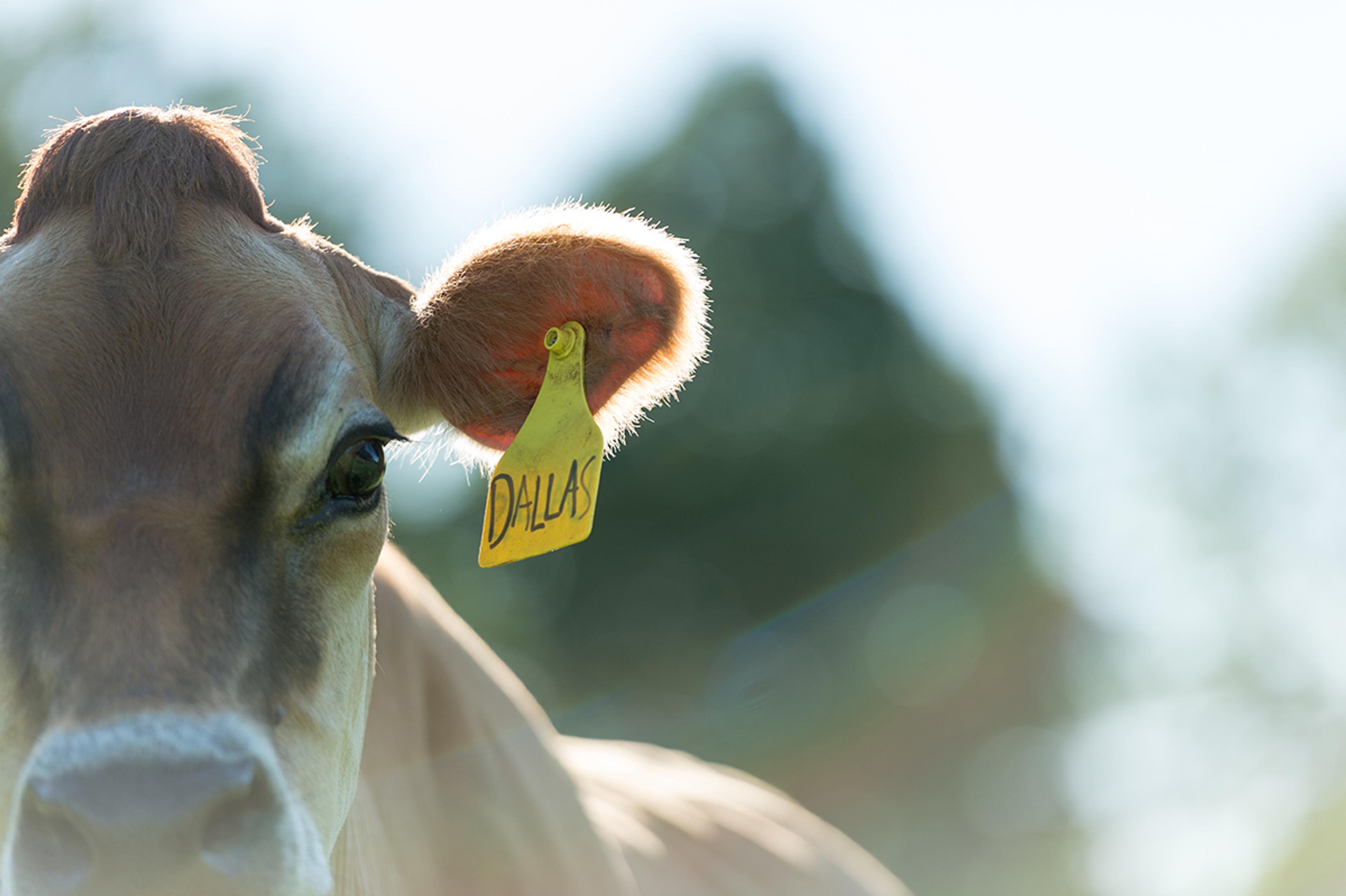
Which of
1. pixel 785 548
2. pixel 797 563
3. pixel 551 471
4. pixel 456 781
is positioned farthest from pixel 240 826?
pixel 785 548

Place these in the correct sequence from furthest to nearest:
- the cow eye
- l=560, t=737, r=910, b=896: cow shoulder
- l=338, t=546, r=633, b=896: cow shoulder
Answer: l=560, t=737, r=910, b=896: cow shoulder < l=338, t=546, r=633, b=896: cow shoulder < the cow eye

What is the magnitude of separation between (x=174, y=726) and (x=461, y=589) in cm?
1740

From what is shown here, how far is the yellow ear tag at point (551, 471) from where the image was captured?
2156mm

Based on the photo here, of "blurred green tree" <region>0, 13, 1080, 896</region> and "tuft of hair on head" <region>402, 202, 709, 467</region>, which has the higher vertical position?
"blurred green tree" <region>0, 13, 1080, 896</region>

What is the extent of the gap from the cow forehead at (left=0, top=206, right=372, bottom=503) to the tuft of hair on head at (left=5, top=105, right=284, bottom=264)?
0.15ft

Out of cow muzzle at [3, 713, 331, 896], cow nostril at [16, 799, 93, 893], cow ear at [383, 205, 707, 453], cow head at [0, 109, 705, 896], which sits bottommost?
cow nostril at [16, 799, 93, 893]

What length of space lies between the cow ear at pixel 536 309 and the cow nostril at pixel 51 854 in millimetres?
1063

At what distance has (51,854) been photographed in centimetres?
131

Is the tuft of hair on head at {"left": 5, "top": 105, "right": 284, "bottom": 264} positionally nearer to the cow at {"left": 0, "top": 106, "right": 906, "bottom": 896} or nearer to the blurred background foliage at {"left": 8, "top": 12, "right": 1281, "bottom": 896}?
the cow at {"left": 0, "top": 106, "right": 906, "bottom": 896}

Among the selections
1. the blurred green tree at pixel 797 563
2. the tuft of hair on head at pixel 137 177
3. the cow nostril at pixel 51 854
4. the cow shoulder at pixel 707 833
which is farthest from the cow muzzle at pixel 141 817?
the blurred green tree at pixel 797 563

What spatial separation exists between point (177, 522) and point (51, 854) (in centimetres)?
44

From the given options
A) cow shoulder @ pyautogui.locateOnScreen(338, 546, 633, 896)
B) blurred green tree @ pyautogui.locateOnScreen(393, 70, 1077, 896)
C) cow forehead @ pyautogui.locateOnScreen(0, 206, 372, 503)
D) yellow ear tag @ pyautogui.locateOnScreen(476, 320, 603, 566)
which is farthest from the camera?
blurred green tree @ pyautogui.locateOnScreen(393, 70, 1077, 896)

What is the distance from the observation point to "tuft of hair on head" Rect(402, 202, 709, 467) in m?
2.17

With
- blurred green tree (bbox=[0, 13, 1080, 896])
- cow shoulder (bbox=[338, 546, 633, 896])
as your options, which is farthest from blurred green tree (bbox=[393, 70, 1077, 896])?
cow shoulder (bbox=[338, 546, 633, 896])
